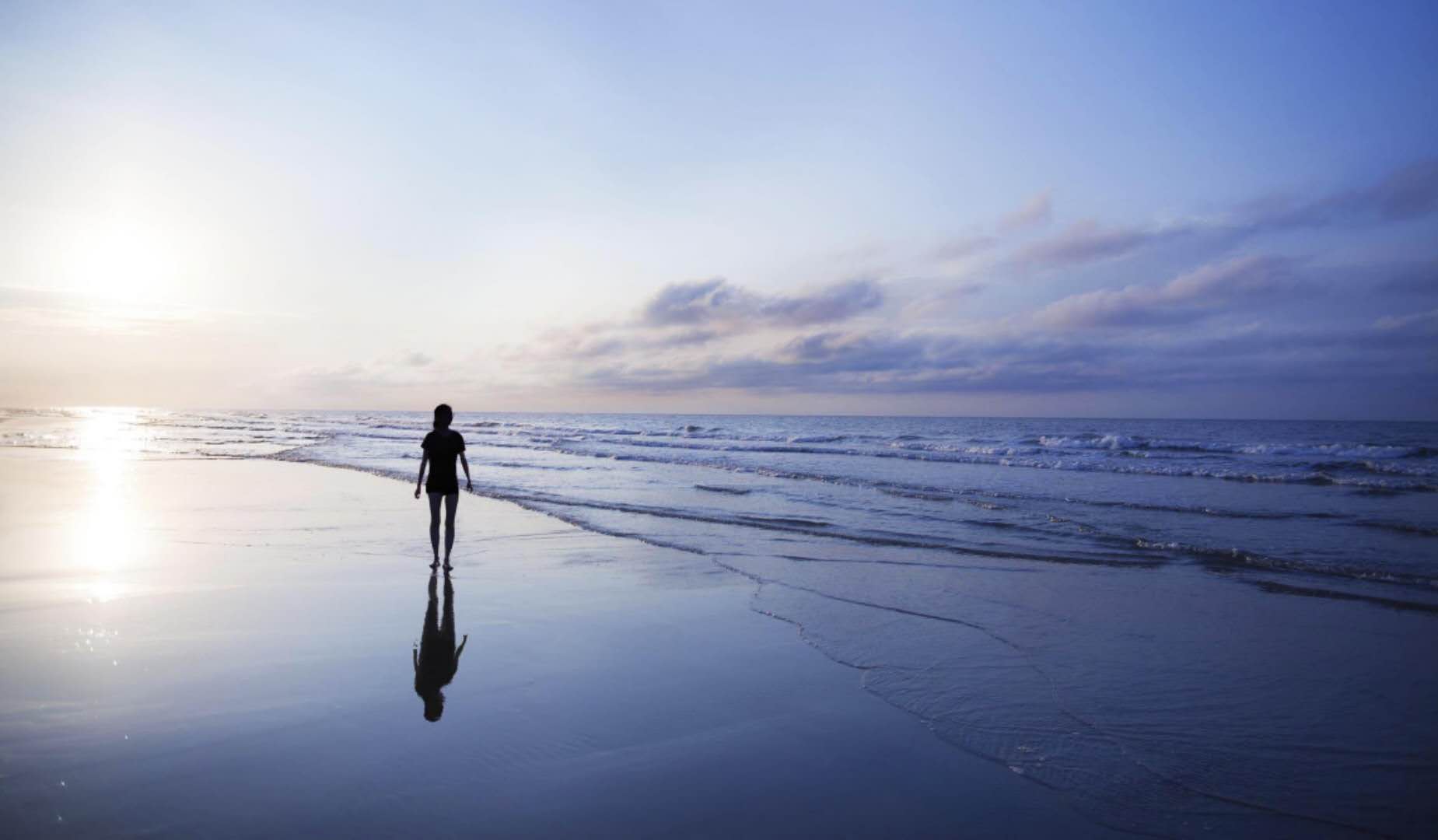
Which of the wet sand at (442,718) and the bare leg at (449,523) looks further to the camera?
the bare leg at (449,523)

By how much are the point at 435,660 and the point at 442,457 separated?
4655 millimetres

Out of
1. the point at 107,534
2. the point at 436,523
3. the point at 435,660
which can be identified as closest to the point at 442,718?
the point at 435,660

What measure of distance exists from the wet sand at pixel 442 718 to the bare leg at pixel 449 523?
0.46 m

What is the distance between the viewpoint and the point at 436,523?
9398mm

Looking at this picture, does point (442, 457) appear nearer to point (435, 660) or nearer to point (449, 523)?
point (449, 523)

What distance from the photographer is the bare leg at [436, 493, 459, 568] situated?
937 centimetres

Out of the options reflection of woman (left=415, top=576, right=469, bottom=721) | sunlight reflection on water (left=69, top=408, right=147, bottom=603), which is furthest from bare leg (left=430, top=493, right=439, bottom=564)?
sunlight reflection on water (left=69, top=408, right=147, bottom=603)

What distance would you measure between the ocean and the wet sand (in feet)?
2.28

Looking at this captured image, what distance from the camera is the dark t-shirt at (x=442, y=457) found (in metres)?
9.85

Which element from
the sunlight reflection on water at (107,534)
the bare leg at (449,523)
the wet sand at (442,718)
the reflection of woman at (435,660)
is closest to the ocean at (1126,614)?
the wet sand at (442,718)

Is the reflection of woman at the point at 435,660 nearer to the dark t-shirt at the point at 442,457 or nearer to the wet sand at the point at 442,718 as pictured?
the wet sand at the point at 442,718

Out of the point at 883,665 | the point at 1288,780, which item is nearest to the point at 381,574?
the point at 883,665

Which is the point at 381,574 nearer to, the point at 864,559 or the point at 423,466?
the point at 423,466

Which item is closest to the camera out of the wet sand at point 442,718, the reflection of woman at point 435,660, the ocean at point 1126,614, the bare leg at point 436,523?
the wet sand at point 442,718
